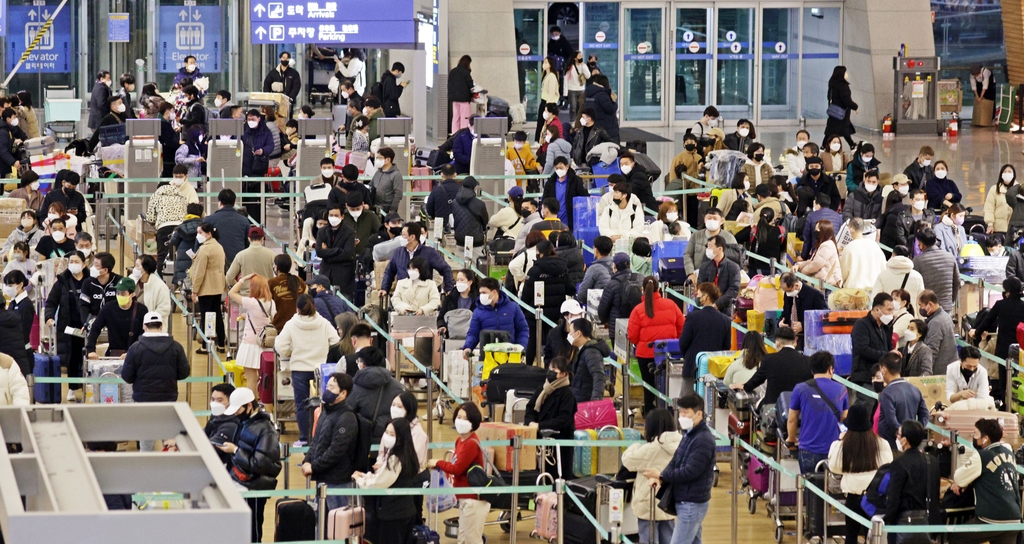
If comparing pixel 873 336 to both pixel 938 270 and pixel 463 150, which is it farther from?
pixel 463 150

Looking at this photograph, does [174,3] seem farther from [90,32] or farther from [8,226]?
[8,226]

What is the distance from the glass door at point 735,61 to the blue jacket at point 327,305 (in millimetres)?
20525

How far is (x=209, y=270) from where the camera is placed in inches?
587

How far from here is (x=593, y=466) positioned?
1097 centimetres

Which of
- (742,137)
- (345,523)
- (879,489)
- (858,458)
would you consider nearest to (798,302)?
(858,458)

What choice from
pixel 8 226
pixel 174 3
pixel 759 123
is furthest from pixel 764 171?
pixel 174 3

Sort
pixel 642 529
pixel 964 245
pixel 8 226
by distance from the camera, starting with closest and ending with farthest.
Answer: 1. pixel 642 529
2. pixel 964 245
3. pixel 8 226

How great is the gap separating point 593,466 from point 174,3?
75.8 feet

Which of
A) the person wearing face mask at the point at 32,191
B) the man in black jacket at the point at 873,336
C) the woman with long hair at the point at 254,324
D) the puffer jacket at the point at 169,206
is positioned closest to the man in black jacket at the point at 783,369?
the man in black jacket at the point at 873,336

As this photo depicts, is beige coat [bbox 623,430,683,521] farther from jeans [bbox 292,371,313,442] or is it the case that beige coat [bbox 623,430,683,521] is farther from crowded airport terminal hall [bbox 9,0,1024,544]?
jeans [bbox 292,371,313,442]

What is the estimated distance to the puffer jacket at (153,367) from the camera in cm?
1147

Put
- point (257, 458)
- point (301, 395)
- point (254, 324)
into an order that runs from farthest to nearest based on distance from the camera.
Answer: point (254, 324) < point (301, 395) < point (257, 458)

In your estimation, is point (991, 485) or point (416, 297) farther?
point (416, 297)

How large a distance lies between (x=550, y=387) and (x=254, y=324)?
10.7 feet
